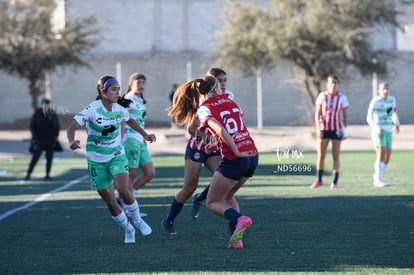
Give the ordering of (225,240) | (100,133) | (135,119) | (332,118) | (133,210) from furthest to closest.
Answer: (332,118)
(135,119)
(133,210)
(100,133)
(225,240)

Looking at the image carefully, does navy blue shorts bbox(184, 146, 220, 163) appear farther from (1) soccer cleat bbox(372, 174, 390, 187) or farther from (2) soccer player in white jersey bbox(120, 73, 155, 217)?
(1) soccer cleat bbox(372, 174, 390, 187)

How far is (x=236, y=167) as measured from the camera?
903 cm

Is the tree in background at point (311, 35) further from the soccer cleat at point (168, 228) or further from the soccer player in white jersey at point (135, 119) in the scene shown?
the soccer cleat at point (168, 228)

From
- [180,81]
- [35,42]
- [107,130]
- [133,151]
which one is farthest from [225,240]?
[180,81]

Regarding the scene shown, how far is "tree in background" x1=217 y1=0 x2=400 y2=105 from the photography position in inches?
1404

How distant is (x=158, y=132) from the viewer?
125 ft

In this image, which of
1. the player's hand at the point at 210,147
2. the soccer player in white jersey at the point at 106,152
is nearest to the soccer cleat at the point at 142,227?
the soccer player in white jersey at the point at 106,152

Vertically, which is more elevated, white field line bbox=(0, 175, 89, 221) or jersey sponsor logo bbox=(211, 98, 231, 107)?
jersey sponsor logo bbox=(211, 98, 231, 107)

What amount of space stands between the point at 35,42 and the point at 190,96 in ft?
101

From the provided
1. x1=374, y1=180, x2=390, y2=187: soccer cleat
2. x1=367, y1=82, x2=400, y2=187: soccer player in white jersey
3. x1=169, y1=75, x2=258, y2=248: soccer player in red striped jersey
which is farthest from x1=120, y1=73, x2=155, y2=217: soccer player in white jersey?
x1=367, y1=82, x2=400, y2=187: soccer player in white jersey

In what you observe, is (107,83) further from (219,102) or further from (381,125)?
(381,125)

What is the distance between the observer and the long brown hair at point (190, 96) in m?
9.27

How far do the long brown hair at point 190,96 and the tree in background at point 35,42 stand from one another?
1163 inches

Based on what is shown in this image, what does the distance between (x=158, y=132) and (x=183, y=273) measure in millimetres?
30284
